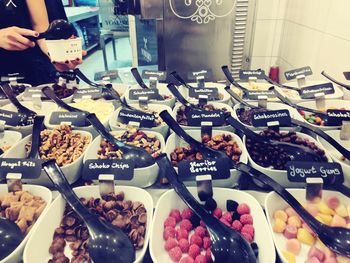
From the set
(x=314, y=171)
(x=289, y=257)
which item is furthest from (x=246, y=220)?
(x=314, y=171)

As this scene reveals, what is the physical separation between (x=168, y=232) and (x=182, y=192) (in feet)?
0.37

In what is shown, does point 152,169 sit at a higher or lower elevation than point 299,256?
higher

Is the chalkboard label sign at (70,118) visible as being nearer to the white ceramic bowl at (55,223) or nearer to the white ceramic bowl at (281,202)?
the white ceramic bowl at (55,223)

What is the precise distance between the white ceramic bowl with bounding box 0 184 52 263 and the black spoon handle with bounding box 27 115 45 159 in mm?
159

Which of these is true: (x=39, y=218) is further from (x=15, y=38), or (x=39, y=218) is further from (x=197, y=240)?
(x=15, y=38)

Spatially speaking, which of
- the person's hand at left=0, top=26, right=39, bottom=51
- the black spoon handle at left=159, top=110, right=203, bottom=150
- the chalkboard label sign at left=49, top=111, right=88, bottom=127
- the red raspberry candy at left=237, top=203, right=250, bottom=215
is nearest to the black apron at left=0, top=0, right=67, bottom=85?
the person's hand at left=0, top=26, right=39, bottom=51

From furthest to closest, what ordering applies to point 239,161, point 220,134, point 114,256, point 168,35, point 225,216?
point 168,35, point 220,134, point 239,161, point 225,216, point 114,256

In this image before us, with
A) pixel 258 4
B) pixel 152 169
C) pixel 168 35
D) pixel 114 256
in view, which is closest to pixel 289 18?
pixel 258 4

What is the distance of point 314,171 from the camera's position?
0.83 meters

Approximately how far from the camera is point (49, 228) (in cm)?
78

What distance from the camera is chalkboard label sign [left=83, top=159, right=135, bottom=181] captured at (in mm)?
859

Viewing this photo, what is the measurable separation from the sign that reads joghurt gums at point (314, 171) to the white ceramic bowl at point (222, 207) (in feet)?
0.44

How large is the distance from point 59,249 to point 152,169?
323mm

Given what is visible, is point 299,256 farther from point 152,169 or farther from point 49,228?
point 49,228
